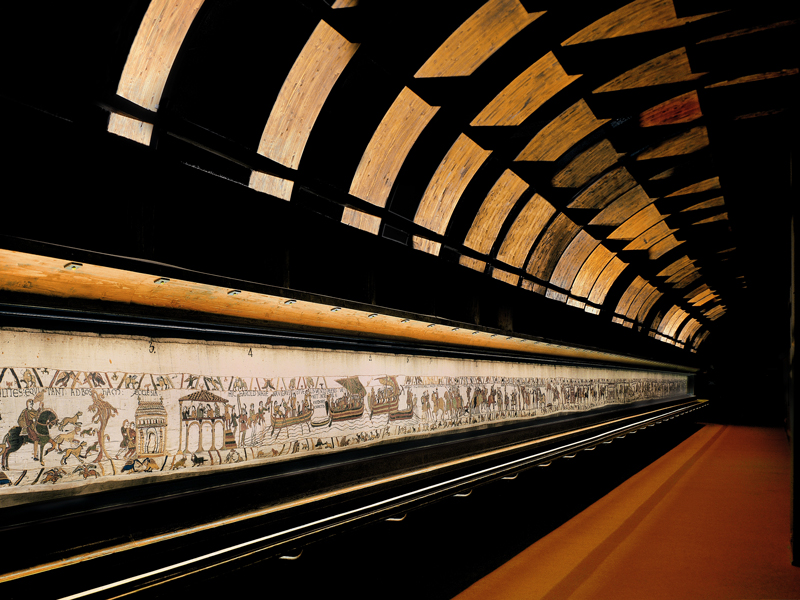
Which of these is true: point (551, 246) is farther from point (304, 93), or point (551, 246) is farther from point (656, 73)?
point (304, 93)

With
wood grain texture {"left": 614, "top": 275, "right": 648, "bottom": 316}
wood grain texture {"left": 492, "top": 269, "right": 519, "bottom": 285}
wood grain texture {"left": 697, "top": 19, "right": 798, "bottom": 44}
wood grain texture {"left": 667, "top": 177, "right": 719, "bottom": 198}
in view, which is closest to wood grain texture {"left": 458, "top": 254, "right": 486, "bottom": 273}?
wood grain texture {"left": 492, "top": 269, "right": 519, "bottom": 285}

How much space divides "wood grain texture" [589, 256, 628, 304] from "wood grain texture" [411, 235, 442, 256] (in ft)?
35.2

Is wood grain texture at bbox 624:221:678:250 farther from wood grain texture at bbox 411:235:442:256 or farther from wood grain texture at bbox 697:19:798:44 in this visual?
wood grain texture at bbox 411:235:442:256

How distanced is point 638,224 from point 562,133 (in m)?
8.00

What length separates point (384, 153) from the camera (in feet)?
27.1

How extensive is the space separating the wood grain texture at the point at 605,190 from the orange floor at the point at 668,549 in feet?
20.0

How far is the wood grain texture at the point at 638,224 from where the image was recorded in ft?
55.2

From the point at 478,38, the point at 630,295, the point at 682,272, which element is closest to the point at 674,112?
the point at 478,38

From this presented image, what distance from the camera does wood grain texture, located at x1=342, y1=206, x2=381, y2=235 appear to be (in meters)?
8.38

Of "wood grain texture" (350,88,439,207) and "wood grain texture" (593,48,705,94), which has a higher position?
"wood grain texture" (593,48,705,94)

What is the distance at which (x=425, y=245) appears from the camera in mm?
10273

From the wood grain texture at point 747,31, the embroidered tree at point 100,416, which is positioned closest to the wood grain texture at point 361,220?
the embroidered tree at point 100,416

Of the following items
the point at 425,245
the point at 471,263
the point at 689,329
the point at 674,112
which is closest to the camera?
the point at 425,245

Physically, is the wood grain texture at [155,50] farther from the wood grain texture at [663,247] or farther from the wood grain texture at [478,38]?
the wood grain texture at [663,247]
